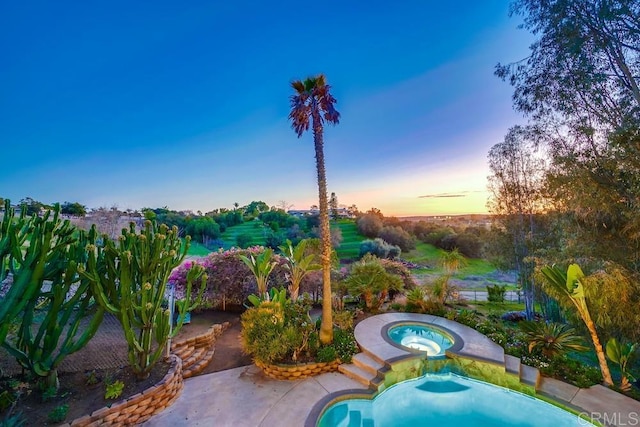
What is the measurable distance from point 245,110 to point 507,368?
43.4 ft

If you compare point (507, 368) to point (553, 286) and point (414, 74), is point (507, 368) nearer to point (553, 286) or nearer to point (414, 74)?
point (553, 286)

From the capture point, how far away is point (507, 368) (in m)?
6.66

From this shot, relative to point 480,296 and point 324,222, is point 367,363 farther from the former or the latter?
point 480,296

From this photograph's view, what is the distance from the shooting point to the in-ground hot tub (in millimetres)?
8352

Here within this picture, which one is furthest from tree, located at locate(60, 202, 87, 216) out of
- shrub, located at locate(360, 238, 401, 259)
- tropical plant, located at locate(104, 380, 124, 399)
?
shrub, located at locate(360, 238, 401, 259)

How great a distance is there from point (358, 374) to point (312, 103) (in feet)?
24.8

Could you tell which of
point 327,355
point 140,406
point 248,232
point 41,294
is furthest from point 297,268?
point 248,232

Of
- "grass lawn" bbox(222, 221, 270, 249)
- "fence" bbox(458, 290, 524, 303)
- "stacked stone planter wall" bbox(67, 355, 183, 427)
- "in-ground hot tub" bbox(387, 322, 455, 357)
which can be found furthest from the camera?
"grass lawn" bbox(222, 221, 270, 249)

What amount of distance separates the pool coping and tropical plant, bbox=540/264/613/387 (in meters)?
0.60

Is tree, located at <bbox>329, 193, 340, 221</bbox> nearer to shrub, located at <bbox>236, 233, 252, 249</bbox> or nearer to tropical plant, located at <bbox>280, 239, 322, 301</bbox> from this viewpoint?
shrub, located at <bbox>236, 233, 252, 249</bbox>

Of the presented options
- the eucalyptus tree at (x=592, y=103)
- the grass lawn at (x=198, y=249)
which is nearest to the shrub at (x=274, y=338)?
the eucalyptus tree at (x=592, y=103)

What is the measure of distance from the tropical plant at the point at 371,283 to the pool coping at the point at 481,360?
1199mm

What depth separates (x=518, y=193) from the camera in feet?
36.8

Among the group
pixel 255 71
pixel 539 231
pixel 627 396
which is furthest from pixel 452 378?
pixel 255 71
